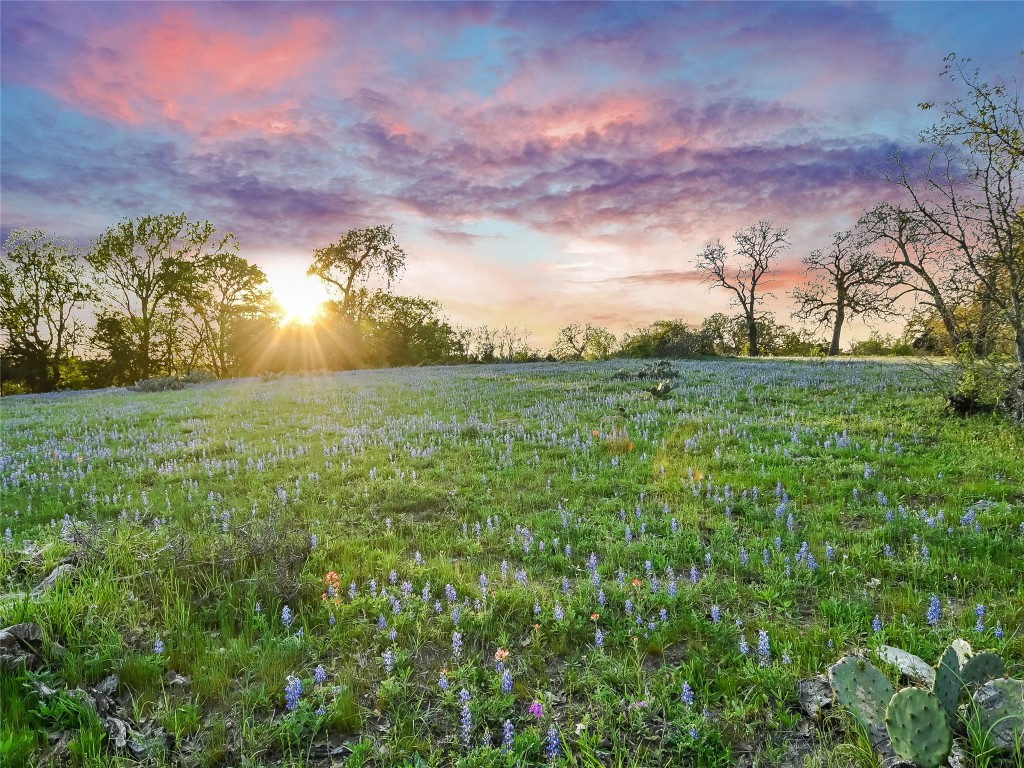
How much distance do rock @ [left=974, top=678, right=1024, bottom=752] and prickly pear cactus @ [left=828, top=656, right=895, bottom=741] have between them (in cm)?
51

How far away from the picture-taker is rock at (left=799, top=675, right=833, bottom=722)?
3.74m

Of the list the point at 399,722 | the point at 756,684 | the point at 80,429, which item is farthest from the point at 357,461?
the point at 80,429

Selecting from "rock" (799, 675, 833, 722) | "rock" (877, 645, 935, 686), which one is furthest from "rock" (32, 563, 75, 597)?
"rock" (877, 645, 935, 686)

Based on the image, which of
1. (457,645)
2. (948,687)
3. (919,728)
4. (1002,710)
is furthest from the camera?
(457,645)

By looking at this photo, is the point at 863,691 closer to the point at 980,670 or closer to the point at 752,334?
the point at 980,670

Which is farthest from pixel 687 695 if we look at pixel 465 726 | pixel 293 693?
pixel 293 693

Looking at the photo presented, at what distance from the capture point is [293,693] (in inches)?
156

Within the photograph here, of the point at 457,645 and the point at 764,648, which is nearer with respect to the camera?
the point at 764,648

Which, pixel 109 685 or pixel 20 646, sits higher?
pixel 20 646

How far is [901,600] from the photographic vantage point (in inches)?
197

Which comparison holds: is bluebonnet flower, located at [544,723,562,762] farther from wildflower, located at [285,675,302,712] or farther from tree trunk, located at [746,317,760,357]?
tree trunk, located at [746,317,760,357]

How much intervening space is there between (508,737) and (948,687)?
2968 millimetres

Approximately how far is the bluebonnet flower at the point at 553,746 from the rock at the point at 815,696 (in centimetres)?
186

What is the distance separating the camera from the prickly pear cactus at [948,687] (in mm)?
3393
